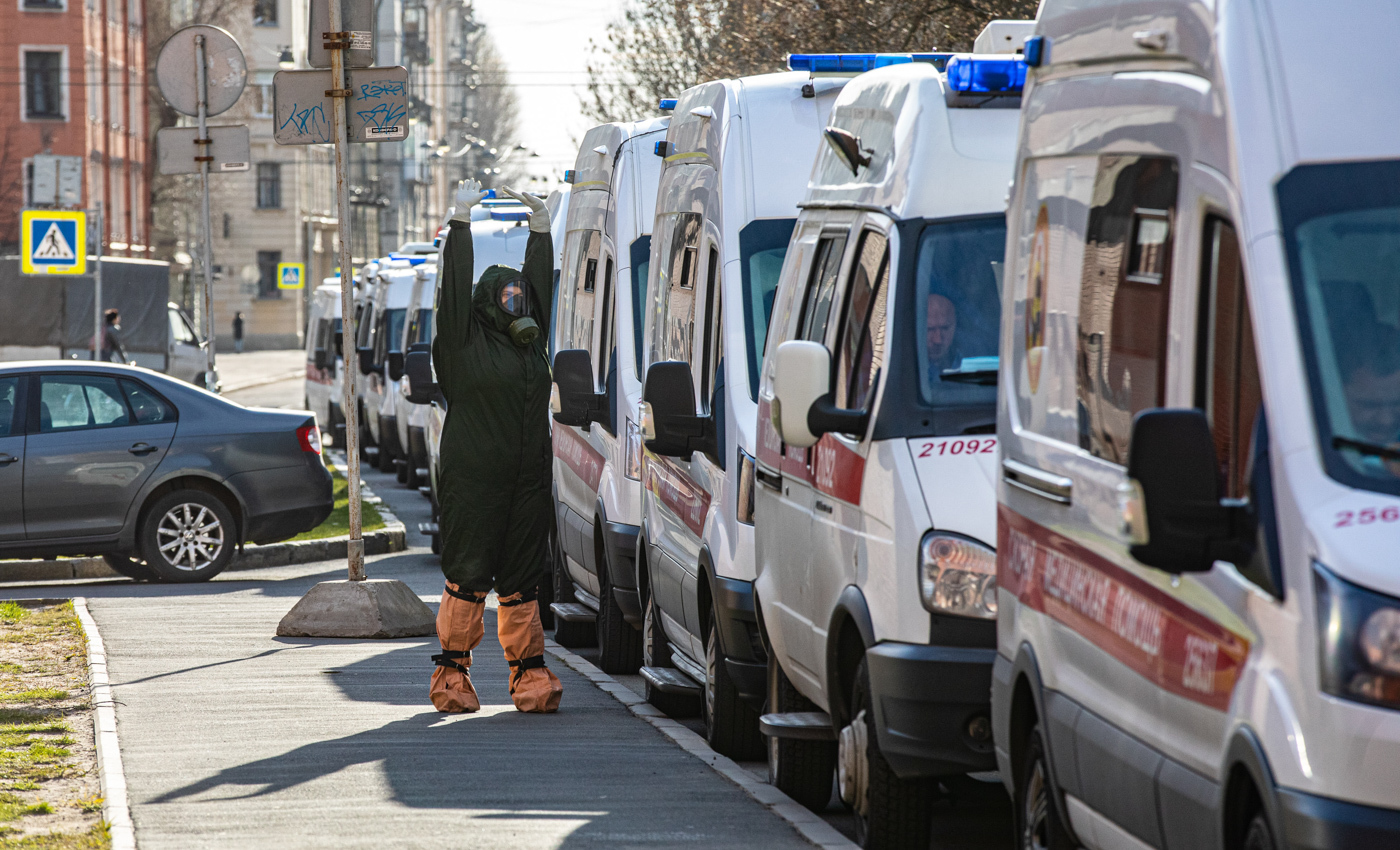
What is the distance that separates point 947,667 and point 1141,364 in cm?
150

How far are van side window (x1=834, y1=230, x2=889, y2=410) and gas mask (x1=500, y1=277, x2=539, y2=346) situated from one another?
2613 millimetres

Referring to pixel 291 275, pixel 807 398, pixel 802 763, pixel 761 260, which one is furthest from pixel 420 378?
pixel 291 275

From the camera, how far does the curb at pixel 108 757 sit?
264 inches

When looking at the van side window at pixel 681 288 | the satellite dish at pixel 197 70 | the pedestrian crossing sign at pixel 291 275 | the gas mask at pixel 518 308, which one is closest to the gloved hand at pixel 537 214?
the gas mask at pixel 518 308

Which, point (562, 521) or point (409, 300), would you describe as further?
point (409, 300)

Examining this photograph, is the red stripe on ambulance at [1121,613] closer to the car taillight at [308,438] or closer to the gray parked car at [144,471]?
the gray parked car at [144,471]

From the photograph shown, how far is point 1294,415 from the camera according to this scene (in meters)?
3.86

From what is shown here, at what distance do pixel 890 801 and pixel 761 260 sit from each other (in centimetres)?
291

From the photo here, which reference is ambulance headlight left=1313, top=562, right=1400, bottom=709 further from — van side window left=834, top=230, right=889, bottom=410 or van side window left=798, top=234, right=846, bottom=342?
van side window left=798, top=234, right=846, bottom=342

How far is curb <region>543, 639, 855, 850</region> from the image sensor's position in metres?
6.81

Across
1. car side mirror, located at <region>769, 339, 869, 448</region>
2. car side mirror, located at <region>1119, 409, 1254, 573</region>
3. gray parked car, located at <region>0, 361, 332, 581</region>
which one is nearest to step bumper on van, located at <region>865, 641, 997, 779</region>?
car side mirror, located at <region>769, 339, 869, 448</region>

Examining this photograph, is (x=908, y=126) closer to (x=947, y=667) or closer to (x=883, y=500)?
(x=883, y=500)

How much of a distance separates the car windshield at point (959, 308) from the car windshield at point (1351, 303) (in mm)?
2406

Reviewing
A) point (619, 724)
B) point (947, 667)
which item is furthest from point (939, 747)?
point (619, 724)
